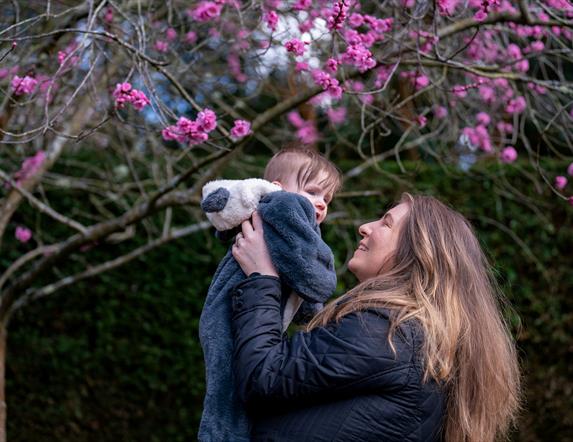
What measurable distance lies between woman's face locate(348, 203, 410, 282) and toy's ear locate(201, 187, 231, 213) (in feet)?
1.17

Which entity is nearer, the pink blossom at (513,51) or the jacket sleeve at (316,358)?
the jacket sleeve at (316,358)

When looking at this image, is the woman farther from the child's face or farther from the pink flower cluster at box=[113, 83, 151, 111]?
the pink flower cluster at box=[113, 83, 151, 111]

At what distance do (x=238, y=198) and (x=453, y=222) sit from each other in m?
0.56

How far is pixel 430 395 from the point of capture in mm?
1651

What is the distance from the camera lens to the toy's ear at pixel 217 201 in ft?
6.17

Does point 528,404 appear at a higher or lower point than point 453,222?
lower

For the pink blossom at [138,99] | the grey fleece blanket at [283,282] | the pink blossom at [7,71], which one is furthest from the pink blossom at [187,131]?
the pink blossom at [7,71]

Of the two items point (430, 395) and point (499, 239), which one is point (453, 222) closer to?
point (430, 395)

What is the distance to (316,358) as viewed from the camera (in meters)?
1.59

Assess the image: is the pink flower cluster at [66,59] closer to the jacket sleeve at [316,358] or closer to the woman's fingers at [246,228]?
the woman's fingers at [246,228]

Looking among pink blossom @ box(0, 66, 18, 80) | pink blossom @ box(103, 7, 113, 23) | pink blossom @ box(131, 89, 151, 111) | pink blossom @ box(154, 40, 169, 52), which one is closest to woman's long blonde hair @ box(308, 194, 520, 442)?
pink blossom @ box(131, 89, 151, 111)

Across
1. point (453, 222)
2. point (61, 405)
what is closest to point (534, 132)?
point (61, 405)

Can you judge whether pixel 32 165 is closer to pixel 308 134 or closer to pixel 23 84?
pixel 23 84

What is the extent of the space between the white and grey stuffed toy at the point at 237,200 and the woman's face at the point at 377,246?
0.27 meters
